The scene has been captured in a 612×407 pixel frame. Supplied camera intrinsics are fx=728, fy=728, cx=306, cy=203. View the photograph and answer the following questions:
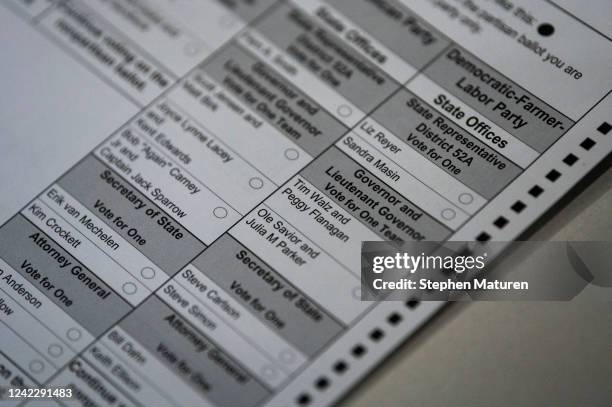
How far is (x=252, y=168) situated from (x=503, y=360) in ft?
0.90

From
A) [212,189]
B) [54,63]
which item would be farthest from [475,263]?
[54,63]

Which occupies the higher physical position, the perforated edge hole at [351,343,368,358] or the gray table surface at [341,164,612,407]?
the gray table surface at [341,164,612,407]

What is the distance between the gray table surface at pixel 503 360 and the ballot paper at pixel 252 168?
25 millimetres

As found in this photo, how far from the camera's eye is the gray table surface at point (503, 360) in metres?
0.57

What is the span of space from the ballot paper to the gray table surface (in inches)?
1.0

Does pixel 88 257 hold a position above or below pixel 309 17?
below

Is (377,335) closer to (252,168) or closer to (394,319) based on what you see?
(394,319)

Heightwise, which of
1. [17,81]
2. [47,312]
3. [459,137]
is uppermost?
[459,137]

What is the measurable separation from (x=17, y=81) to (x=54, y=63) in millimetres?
41

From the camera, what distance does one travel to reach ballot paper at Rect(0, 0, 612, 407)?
596mm

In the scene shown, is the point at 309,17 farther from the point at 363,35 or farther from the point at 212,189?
the point at 212,189

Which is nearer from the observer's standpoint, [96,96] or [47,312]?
[47,312]

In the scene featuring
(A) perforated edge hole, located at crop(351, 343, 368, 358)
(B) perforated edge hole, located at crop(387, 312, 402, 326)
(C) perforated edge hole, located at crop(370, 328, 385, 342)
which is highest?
(B) perforated edge hole, located at crop(387, 312, 402, 326)

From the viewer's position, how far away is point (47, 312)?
24.5 inches
